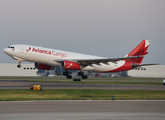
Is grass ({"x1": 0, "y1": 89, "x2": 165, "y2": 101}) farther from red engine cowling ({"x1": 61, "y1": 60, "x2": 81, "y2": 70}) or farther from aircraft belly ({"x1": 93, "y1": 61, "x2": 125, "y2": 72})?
aircraft belly ({"x1": 93, "y1": 61, "x2": 125, "y2": 72})

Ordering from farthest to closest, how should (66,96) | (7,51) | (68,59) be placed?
(68,59) < (7,51) < (66,96)

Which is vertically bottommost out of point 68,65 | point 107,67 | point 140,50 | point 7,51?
point 107,67

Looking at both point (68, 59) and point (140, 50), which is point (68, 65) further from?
point (140, 50)

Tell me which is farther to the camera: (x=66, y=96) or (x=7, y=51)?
(x=7, y=51)

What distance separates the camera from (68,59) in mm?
51906

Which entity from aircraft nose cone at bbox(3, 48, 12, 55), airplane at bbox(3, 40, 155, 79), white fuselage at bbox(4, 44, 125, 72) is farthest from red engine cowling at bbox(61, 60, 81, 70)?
aircraft nose cone at bbox(3, 48, 12, 55)

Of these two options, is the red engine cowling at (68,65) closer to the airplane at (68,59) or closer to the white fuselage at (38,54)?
the airplane at (68,59)

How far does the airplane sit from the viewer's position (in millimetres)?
47281

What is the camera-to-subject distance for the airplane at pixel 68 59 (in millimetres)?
47281

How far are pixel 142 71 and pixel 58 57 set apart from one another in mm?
63770

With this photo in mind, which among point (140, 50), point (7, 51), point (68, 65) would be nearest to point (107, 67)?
point (140, 50)

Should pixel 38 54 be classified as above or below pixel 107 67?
above

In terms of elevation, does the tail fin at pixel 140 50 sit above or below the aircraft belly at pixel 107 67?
above

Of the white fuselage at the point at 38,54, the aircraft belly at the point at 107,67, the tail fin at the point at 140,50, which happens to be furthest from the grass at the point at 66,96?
the tail fin at the point at 140,50
